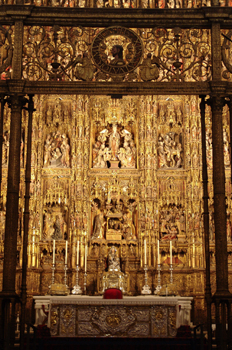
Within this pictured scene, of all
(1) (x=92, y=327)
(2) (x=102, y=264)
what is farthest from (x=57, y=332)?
(2) (x=102, y=264)

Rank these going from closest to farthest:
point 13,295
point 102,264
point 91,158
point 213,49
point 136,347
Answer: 1. point 13,295
2. point 213,49
3. point 136,347
4. point 102,264
5. point 91,158

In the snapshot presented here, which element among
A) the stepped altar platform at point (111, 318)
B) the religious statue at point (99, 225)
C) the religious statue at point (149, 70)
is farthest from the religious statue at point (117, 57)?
the religious statue at point (99, 225)

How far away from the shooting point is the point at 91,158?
17766 mm

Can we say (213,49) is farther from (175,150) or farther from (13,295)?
Answer: (175,150)

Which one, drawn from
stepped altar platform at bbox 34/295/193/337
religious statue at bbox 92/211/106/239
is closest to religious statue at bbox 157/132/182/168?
religious statue at bbox 92/211/106/239

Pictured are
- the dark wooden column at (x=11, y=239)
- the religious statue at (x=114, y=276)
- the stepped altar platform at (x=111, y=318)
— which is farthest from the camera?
the religious statue at (x=114, y=276)

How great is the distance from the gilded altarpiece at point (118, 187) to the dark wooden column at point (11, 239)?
7.26 meters

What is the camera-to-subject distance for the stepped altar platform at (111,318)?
35.2ft

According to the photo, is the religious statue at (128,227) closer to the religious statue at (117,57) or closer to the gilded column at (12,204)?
the religious statue at (117,57)

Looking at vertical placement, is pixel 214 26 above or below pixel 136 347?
above

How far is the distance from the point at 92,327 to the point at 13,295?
2516 mm

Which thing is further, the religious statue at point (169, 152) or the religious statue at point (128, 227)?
the religious statue at point (169, 152)

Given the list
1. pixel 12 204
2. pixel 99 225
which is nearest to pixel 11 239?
pixel 12 204

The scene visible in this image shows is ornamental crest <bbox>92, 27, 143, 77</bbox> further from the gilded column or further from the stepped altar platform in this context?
the stepped altar platform
